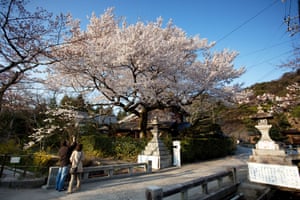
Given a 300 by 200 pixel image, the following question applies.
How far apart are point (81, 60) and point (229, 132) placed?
28.0 metres

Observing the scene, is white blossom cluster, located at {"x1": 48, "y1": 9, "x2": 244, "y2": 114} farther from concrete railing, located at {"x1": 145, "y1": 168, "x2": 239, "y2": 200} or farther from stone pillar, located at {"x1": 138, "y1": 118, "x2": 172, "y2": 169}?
concrete railing, located at {"x1": 145, "y1": 168, "x2": 239, "y2": 200}

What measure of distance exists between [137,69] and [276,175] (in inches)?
322

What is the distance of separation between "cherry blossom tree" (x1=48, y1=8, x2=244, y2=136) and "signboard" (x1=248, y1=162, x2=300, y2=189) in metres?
6.21

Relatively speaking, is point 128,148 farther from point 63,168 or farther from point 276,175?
point 276,175

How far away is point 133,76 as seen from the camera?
10398 mm

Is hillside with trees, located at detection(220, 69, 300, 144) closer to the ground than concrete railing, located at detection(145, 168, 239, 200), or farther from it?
farther from it

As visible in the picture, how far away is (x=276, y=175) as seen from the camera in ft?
19.7

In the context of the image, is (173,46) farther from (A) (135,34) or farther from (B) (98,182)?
(B) (98,182)

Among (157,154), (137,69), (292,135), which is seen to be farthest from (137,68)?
(292,135)

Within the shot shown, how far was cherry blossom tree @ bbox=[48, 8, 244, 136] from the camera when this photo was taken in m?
9.59

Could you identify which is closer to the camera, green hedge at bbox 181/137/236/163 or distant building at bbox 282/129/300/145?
green hedge at bbox 181/137/236/163

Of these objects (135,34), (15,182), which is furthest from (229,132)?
(15,182)

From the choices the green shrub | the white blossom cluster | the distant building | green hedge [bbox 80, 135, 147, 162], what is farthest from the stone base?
the distant building

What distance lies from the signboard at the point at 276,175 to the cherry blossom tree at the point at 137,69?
6.21 metres
